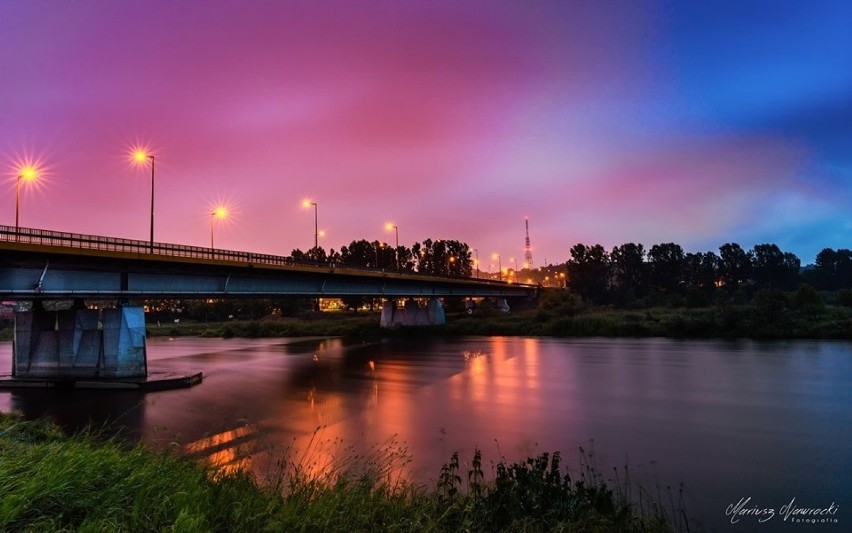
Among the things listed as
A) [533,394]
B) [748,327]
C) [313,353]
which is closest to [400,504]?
[533,394]

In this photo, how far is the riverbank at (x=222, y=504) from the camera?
5672 mm

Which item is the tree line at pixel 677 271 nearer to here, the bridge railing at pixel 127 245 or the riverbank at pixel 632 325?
the riverbank at pixel 632 325

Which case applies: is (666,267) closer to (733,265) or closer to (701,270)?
(701,270)

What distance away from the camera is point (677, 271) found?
163 meters

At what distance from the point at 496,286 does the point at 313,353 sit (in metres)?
65.7

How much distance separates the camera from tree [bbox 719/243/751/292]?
162 metres

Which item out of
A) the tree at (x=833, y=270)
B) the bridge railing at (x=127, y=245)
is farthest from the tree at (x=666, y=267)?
the bridge railing at (x=127, y=245)

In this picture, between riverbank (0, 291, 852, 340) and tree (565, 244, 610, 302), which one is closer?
riverbank (0, 291, 852, 340)

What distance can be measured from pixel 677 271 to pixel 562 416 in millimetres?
160003

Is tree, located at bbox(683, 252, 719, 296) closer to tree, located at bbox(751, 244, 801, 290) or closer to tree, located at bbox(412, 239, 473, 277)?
tree, located at bbox(751, 244, 801, 290)

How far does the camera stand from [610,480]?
14016 millimetres

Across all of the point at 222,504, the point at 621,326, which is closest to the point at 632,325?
the point at 621,326
